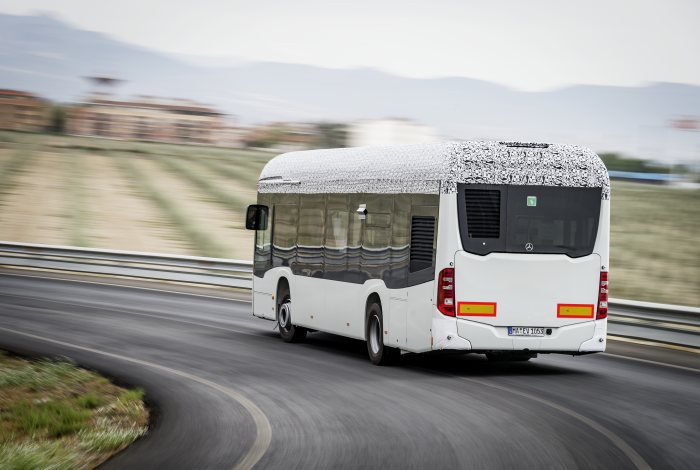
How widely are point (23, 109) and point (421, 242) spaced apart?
527 feet

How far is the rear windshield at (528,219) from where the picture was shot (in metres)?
15.0

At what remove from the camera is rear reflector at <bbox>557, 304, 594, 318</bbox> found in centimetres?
1527

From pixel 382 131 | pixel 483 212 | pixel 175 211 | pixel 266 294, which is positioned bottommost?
pixel 266 294

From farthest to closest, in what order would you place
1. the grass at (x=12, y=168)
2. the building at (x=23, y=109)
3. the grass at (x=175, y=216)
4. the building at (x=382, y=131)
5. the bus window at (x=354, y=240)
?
1. the building at (x=382, y=131)
2. the building at (x=23, y=109)
3. the grass at (x=12, y=168)
4. the grass at (x=175, y=216)
5. the bus window at (x=354, y=240)

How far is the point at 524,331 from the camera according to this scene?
15.1 metres

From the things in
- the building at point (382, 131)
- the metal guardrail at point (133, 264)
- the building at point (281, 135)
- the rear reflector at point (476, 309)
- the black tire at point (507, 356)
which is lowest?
the metal guardrail at point (133, 264)

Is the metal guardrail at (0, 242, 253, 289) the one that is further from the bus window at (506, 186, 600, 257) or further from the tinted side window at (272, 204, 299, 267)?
the bus window at (506, 186, 600, 257)

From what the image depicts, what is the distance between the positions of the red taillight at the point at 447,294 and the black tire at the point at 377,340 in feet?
5.33

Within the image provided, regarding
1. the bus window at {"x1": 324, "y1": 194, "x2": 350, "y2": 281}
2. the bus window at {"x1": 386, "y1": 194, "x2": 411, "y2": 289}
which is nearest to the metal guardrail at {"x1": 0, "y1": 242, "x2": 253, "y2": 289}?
the bus window at {"x1": 324, "y1": 194, "x2": 350, "y2": 281}

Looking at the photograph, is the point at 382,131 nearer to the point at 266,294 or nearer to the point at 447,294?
the point at 266,294

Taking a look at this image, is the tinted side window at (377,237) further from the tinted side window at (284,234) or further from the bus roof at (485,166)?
the tinted side window at (284,234)

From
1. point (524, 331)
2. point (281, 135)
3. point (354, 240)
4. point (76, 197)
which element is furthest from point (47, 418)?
point (281, 135)

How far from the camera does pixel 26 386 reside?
13.6 m

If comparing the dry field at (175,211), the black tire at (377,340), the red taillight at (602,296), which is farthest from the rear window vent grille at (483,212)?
the dry field at (175,211)
